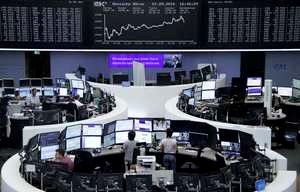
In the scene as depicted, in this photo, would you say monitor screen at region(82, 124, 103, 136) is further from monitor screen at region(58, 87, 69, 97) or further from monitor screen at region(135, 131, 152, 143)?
monitor screen at region(58, 87, 69, 97)

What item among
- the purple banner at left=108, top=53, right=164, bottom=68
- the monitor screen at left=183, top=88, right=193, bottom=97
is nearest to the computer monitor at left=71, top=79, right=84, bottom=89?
the purple banner at left=108, top=53, right=164, bottom=68

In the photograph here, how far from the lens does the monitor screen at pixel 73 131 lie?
33.8 ft

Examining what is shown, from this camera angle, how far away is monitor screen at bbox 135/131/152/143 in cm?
1084

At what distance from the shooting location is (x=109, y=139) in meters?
10.7

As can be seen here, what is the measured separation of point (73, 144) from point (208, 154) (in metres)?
2.36

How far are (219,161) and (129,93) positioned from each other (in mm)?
6055

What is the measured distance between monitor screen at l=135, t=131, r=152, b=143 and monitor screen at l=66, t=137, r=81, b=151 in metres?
1.06

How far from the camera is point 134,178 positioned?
25.5ft

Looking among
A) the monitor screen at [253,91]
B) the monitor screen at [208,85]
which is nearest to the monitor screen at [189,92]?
the monitor screen at [208,85]

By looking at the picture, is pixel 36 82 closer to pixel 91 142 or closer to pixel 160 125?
pixel 91 142

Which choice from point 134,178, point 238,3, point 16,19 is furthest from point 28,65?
point 134,178

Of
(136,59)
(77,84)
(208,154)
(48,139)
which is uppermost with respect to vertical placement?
(136,59)

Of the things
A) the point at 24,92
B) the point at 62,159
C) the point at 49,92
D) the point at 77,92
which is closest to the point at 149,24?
the point at 77,92

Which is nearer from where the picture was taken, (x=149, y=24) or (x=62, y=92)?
(x=62, y=92)
